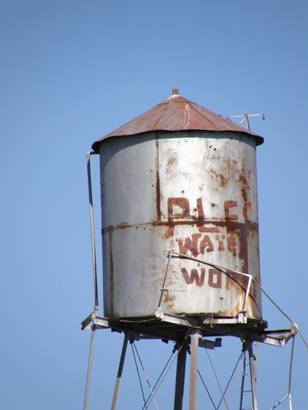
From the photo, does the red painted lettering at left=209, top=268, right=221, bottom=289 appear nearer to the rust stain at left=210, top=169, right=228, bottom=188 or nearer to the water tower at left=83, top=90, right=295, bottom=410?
the water tower at left=83, top=90, right=295, bottom=410

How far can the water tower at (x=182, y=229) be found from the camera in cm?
4100

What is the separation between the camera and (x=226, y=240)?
41344 millimetres

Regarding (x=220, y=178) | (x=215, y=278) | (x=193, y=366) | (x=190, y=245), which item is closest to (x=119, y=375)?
(x=193, y=366)

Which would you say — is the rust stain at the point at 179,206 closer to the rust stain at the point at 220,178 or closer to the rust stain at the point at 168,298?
the rust stain at the point at 220,178

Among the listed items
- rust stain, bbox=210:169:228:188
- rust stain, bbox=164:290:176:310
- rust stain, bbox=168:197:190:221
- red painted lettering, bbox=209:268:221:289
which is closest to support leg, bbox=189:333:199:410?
rust stain, bbox=164:290:176:310

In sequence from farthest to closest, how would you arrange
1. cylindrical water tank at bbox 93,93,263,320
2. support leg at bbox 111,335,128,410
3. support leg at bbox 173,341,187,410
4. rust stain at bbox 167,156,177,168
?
1. support leg at bbox 173,341,187,410
2. support leg at bbox 111,335,128,410
3. rust stain at bbox 167,156,177,168
4. cylindrical water tank at bbox 93,93,263,320

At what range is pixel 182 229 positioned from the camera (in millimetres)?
41062

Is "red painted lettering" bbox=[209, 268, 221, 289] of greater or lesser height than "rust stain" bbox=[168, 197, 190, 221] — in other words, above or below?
below

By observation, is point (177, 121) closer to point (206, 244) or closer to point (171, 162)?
point (171, 162)

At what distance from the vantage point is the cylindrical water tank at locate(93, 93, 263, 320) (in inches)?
1614

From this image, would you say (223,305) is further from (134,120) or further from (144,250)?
(134,120)

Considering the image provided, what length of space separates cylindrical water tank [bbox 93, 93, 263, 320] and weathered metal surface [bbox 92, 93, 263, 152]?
39 millimetres

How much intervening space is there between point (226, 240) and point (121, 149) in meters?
3.21

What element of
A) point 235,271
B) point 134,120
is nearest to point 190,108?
point 134,120
